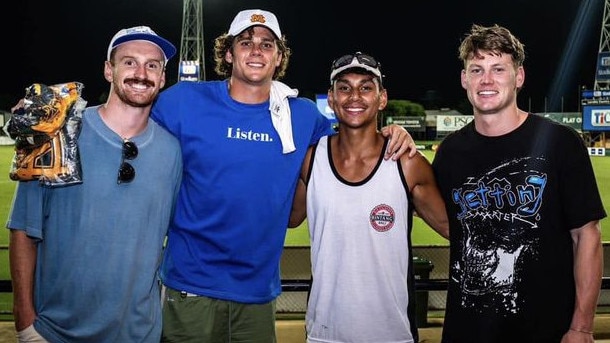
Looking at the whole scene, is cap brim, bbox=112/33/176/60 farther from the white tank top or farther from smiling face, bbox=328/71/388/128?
the white tank top

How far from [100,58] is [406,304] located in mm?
102725

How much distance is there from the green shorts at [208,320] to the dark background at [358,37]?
236ft

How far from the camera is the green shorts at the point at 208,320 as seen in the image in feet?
10.8

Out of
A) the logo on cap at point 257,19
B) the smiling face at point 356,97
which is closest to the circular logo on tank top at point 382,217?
the smiling face at point 356,97

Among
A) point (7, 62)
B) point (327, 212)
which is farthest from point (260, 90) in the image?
point (7, 62)

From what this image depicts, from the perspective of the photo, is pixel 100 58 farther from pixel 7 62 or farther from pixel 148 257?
pixel 148 257

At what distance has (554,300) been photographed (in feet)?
9.73

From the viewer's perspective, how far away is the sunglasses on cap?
2865mm

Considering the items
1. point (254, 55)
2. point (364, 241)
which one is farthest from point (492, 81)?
point (254, 55)

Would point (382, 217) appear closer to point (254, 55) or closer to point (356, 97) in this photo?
point (356, 97)

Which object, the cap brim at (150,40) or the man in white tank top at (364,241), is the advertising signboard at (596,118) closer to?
the man in white tank top at (364,241)

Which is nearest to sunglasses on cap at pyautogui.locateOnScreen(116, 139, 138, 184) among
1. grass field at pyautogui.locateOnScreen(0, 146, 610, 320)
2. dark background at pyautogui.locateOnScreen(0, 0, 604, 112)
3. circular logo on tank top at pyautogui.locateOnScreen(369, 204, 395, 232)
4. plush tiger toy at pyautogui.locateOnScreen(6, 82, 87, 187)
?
plush tiger toy at pyautogui.locateOnScreen(6, 82, 87, 187)

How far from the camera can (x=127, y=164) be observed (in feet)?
9.49

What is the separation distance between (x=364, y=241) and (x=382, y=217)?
162mm
